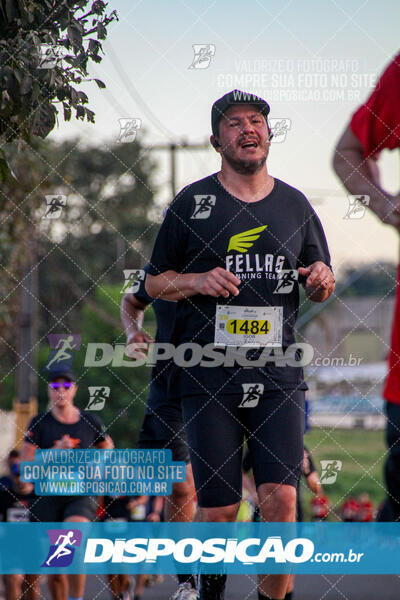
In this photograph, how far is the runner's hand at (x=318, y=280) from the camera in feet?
12.4

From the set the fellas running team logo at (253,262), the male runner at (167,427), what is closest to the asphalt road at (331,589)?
the male runner at (167,427)

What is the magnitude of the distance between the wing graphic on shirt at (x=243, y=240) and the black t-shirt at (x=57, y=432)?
2301 mm

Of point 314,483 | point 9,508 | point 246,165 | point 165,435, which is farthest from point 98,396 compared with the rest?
point 9,508

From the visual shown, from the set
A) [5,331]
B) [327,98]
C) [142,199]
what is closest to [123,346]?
[327,98]

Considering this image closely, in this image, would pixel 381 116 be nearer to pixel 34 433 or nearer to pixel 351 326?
pixel 34 433

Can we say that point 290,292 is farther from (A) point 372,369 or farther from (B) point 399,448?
(A) point 372,369

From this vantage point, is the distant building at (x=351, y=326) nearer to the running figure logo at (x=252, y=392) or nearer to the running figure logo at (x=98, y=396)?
the running figure logo at (x=98, y=396)

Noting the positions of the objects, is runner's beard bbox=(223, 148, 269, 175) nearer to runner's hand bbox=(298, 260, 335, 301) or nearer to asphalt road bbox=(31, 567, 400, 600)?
runner's hand bbox=(298, 260, 335, 301)

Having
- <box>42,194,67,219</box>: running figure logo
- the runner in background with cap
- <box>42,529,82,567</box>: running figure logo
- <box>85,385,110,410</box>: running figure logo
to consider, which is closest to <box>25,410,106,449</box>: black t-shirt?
the runner in background with cap

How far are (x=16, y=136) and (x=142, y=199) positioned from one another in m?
25.3

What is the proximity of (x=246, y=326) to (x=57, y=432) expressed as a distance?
2.36 meters

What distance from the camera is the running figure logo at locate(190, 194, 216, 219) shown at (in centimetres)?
398

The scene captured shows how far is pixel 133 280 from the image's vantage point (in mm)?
4977

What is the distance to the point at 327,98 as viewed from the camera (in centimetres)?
450
